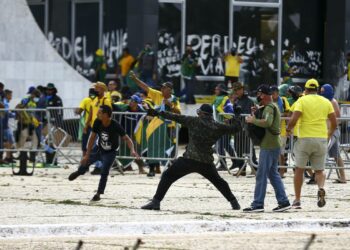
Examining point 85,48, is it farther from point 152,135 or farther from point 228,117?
point 228,117

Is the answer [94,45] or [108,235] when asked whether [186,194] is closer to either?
[108,235]

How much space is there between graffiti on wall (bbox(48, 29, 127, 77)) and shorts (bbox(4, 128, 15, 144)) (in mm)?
9010

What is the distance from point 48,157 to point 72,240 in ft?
43.0

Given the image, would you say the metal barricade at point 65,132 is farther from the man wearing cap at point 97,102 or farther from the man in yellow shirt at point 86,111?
the man wearing cap at point 97,102

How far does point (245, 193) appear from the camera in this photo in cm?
1950

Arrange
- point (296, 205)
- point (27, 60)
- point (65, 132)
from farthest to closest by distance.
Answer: point (27, 60)
point (65, 132)
point (296, 205)

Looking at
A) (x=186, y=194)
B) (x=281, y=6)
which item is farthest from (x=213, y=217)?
(x=281, y=6)

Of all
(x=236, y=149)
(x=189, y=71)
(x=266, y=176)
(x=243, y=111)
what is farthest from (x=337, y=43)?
(x=266, y=176)

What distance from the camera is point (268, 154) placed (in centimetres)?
1642

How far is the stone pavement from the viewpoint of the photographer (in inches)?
516

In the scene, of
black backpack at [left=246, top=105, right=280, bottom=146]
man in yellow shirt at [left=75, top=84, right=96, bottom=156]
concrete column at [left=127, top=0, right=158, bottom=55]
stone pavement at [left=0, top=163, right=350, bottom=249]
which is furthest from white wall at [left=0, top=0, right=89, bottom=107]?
black backpack at [left=246, top=105, right=280, bottom=146]

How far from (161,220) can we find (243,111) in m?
9.10

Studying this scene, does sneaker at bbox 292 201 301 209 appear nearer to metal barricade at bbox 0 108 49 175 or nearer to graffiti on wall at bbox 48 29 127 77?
metal barricade at bbox 0 108 49 175

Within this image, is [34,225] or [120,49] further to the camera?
[120,49]
